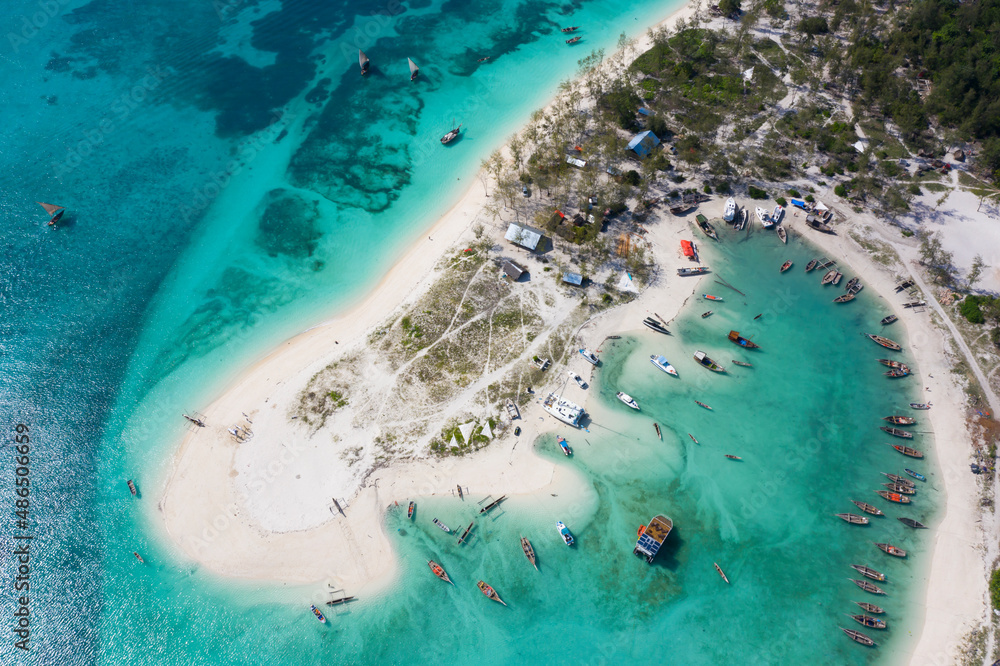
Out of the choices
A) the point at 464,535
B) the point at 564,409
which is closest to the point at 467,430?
the point at 464,535

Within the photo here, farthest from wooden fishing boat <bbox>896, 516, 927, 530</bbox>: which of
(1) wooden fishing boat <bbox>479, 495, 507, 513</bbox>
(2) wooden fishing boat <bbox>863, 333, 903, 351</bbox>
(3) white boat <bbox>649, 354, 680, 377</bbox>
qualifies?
(1) wooden fishing boat <bbox>479, 495, 507, 513</bbox>

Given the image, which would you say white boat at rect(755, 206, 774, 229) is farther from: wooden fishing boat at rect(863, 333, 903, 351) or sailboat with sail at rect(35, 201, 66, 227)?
sailboat with sail at rect(35, 201, 66, 227)

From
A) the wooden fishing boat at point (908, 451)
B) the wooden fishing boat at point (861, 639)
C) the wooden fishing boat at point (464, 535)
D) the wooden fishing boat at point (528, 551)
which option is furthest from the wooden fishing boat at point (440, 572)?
the wooden fishing boat at point (908, 451)

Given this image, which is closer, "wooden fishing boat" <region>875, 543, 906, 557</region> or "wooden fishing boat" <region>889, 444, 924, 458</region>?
"wooden fishing boat" <region>875, 543, 906, 557</region>

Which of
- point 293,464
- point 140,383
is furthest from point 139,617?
point 140,383

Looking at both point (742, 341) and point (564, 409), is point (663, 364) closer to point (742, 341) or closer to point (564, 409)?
point (742, 341)

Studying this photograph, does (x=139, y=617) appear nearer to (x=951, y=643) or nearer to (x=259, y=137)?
(x=259, y=137)

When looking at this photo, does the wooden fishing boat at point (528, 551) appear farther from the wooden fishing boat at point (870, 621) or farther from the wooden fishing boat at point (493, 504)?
the wooden fishing boat at point (870, 621)

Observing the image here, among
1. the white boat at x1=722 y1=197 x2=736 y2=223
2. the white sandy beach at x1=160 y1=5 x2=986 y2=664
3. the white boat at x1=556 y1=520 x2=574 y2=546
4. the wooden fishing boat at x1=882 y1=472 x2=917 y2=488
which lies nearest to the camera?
the white sandy beach at x1=160 y1=5 x2=986 y2=664
